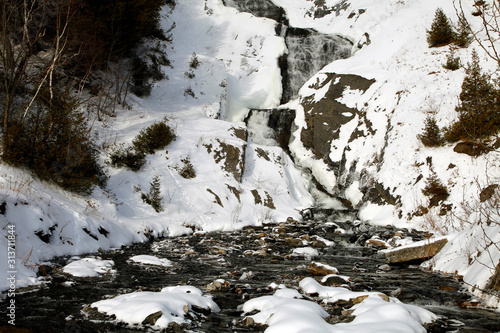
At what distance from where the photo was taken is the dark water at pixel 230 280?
13.7 ft

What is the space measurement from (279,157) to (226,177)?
346 cm

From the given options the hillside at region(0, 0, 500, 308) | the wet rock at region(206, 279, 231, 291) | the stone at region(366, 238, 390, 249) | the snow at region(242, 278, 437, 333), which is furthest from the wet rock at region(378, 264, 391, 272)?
the wet rock at region(206, 279, 231, 291)

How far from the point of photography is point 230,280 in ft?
20.4

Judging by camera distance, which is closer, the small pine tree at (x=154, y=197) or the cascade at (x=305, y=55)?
the small pine tree at (x=154, y=197)

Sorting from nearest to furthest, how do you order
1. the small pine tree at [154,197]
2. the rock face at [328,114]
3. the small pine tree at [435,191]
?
the small pine tree at [154,197]
the small pine tree at [435,191]
the rock face at [328,114]

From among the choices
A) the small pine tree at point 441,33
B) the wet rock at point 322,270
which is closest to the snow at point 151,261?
the wet rock at point 322,270

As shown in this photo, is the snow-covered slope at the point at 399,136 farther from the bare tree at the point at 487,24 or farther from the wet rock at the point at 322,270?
the wet rock at the point at 322,270

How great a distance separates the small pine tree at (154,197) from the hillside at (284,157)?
195 millimetres

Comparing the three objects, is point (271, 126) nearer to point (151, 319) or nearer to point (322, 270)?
point (322, 270)

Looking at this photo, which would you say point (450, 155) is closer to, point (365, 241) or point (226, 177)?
point (365, 241)

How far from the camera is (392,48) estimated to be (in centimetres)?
1938

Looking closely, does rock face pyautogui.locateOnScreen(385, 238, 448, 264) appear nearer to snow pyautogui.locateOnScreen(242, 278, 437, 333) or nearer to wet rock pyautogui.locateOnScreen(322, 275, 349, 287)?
wet rock pyautogui.locateOnScreen(322, 275, 349, 287)

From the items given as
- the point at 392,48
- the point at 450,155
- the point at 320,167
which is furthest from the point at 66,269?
the point at 392,48

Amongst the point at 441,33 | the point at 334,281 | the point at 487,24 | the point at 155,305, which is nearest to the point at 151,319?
the point at 155,305
